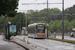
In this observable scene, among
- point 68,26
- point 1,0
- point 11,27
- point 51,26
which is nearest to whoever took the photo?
point 1,0

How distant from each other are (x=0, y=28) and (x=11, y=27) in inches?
3848

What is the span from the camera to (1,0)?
20.4m

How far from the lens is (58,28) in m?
122

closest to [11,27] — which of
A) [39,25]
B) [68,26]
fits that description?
[39,25]

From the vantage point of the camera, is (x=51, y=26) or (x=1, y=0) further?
(x=51, y=26)

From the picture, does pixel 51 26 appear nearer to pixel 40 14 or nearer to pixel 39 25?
pixel 40 14

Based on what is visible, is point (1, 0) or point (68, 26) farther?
point (68, 26)

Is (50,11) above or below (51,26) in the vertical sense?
above

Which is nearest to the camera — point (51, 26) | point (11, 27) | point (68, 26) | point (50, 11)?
point (11, 27)

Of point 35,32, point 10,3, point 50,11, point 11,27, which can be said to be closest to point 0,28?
point 50,11

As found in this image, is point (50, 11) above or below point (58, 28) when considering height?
above

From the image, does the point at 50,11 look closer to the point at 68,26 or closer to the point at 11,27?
Answer: the point at 68,26

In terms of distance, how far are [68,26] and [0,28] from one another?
141 ft

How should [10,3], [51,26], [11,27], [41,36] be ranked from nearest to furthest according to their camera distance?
[10,3]
[11,27]
[41,36]
[51,26]
